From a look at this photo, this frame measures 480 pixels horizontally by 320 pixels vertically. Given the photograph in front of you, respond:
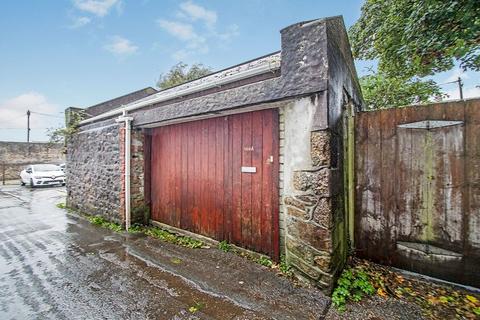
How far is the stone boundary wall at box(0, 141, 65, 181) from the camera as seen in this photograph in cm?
1700

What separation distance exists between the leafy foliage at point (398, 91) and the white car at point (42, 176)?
57.7ft

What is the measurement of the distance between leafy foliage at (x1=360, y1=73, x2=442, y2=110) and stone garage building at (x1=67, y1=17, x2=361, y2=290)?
18.0 feet

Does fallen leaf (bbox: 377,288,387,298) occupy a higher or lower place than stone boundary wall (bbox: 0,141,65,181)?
lower

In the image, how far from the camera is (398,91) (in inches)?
A: 300

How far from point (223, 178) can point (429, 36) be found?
15.0 feet

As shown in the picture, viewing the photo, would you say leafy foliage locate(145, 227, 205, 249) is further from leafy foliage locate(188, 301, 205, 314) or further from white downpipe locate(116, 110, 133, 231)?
leafy foliage locate(188, 301, 205, 314)

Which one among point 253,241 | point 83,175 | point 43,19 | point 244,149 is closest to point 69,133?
point 83,175

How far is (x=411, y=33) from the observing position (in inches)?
153

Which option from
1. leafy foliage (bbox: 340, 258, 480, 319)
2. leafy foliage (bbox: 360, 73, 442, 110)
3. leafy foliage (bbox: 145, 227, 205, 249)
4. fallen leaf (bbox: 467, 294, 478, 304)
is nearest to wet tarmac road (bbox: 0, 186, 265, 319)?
leafy foliage (bbox: 145, 227, 205, 249)

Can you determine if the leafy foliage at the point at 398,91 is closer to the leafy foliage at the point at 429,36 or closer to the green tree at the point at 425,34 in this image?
the green tree at the point at 425,34

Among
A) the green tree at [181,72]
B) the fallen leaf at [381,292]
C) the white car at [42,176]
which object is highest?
the green tree at [181,72]

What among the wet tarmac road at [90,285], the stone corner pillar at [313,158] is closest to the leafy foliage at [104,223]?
the wet tarmac road at [90,285]

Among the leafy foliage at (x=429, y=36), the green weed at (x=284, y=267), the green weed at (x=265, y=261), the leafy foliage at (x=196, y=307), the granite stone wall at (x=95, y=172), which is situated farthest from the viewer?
the granite stone wall at (x=95, y=172)

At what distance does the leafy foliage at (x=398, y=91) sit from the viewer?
7578 millimetres
